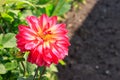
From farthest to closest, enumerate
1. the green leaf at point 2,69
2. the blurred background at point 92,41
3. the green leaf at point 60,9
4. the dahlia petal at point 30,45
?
1. the blurred background at point 92,41
2. the green leaf at point 60,9
3. the green leaf at point 2,69
4. the dahlia petal at point 30,45

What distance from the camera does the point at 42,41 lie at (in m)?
0.91

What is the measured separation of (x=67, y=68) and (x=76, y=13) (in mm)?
698

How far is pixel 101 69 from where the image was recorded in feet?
8.62

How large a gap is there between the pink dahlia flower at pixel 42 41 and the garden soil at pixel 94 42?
1.60m

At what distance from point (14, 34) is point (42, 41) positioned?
199 millimetres

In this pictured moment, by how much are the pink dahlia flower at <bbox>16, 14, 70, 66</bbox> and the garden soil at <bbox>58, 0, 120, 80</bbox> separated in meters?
Answer: 1.60

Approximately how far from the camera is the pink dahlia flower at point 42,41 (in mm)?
893

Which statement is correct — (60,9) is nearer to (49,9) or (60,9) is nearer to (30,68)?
(49,9)

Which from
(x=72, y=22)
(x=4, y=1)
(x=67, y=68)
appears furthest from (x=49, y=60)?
(x=72, y=22)

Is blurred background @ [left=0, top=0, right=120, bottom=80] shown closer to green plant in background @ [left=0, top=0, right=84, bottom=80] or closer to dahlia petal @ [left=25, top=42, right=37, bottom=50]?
green plant in background @ [left=0, top=0, right=84, bottom=80]

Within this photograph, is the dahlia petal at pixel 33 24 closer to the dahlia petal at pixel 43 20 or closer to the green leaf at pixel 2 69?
the dahlia petal at pixel 43 20

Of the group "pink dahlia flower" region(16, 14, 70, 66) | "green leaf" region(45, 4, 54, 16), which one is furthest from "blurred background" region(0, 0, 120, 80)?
"pink dahlia flower" region(16, 14, 70, 66)

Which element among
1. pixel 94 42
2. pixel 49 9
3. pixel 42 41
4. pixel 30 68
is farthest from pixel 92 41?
pixel 42 41

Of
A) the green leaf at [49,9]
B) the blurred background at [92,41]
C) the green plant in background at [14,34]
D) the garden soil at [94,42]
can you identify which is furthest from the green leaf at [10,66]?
the garden soil at [94,42]
